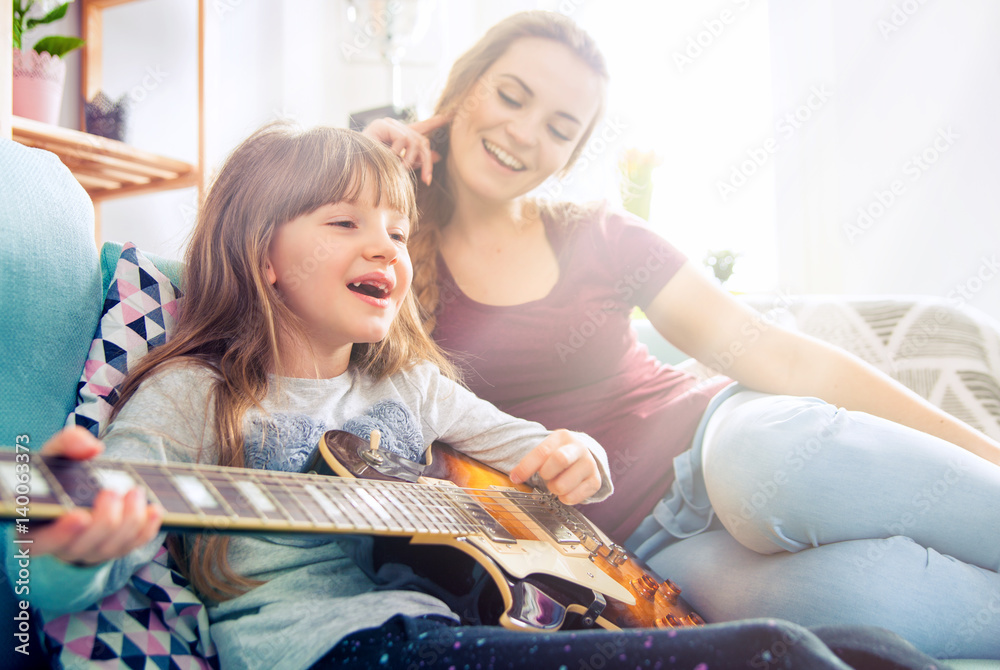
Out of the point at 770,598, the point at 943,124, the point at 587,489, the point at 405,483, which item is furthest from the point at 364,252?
the point at 943,124

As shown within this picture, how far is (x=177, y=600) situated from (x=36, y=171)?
18.2 inches

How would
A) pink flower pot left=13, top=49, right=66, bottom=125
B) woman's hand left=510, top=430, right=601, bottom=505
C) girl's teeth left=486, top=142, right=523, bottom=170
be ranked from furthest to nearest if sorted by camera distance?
pink flower pot left=13, top=49, right=66, bottom=125 < girl's teeth left=486, top=142, right=523, bottom=170 < woman's hand left=510, top=430, right=601, bottom=505

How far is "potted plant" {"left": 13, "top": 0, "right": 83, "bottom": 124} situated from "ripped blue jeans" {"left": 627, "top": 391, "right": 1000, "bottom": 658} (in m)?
1.49

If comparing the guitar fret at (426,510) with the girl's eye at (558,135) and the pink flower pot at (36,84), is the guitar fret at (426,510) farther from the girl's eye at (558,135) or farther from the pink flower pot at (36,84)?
the pink flower pot at (36,84)

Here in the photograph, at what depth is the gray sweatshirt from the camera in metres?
0.50

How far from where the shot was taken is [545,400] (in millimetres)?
1001

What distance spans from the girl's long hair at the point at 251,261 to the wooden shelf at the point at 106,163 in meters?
0.77

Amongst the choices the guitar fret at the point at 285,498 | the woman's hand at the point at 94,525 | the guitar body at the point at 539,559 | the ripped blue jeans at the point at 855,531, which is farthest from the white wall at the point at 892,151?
the woman's hand at the point at 94,525

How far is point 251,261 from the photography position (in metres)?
0.73

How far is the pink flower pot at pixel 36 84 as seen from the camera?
4.37ft

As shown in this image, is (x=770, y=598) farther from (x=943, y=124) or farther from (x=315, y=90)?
(x=315, y=90)

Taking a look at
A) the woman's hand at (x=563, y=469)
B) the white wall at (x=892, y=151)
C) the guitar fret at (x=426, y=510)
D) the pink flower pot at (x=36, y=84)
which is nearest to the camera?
the guitar fret at (x=426, y=510)

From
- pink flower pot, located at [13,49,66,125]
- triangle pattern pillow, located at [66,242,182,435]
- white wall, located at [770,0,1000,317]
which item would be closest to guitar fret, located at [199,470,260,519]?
triangle pattern pillow, located at [66,242,182,435]

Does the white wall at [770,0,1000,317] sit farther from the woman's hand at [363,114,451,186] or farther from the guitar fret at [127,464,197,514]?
the guitar fret at [127,464,197,514]
